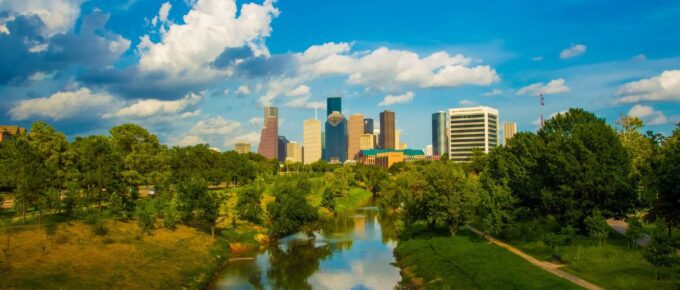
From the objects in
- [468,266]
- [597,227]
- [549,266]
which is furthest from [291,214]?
[597,227]

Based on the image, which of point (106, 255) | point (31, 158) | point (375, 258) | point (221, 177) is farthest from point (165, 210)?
point (221, 177)

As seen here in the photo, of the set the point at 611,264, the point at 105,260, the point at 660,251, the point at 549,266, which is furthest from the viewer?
the point at 105,260

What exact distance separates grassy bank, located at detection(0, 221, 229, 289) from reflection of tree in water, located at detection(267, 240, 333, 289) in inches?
289

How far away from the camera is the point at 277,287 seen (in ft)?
179

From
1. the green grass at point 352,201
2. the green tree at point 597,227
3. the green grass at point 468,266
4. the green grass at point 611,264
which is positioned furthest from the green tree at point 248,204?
the green tree at point 597,227

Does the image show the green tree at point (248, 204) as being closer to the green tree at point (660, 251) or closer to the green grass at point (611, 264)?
the green grass at point (611, 264)

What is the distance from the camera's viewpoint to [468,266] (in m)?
54.9

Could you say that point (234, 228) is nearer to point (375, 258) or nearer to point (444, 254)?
point (375, 258)

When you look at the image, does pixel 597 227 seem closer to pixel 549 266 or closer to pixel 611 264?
pixel 611 264

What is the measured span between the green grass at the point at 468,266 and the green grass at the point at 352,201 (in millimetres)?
59549

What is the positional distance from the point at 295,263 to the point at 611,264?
121 ft

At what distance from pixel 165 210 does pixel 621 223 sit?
239 ft

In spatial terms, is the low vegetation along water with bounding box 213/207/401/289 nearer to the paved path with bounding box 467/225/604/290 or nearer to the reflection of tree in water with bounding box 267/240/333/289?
the reflection of tree in water with bounding box 267/240/333/289

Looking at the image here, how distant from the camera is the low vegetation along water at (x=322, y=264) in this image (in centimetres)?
5659
